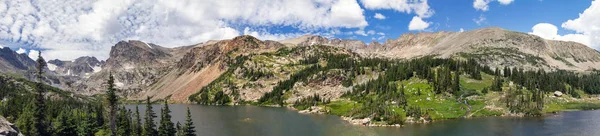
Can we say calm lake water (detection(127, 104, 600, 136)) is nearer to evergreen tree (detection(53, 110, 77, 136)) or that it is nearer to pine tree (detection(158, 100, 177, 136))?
pine tree (detection(158, 100, 177, 136))

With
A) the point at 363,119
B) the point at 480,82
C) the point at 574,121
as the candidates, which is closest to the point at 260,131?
the point at 363,119

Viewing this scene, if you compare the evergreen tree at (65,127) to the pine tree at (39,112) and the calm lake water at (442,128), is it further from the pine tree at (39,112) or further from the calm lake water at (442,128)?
the calm lake water at (442,128)

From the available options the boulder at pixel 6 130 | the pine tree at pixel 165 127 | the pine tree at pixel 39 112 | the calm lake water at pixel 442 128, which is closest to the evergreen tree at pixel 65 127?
the pine tree at pixel 39 112

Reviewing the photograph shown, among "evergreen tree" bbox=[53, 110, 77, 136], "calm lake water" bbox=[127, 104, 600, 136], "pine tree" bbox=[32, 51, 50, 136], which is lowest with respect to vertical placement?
"calm lake water" bbox=[127, 104, 600, 136]

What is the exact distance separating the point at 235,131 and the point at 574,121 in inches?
4661

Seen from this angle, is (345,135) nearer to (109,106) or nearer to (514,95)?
(109,106)

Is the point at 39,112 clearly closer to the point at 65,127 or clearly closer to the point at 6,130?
Result: the point at 65,127

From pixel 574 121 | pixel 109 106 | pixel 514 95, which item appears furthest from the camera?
pixel 514 95

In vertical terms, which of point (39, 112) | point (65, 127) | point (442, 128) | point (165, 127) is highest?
point (39, 112)

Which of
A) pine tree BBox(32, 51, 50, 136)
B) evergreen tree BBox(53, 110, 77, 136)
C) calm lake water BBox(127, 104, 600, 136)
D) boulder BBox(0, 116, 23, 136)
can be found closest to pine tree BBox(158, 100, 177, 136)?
pine tree BBox(32, 51, 50, 136)

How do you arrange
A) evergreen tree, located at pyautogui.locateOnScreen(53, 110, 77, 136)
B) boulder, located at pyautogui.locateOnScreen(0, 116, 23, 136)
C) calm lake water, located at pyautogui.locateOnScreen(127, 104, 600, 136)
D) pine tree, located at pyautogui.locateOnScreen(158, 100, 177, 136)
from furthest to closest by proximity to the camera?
calm lake water, located at pyautogui.locateOnScreen(127, 104, 600, 136) → evergreen tree, located at pyautogui.locateOnScreen(53, 110, 77, 136) → pine tree, located at pyautogui.locateOnScreen(158, 100, 177, 136) → boulder, located at pyautogui.locateOnScreen(0, 116, 23, 136)

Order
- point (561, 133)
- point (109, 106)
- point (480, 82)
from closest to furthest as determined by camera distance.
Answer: point (109, 106) → point (561, 133) → point (480, 82)

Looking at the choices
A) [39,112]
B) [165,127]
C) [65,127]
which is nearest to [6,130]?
[165,127]

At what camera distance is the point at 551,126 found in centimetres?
12544
